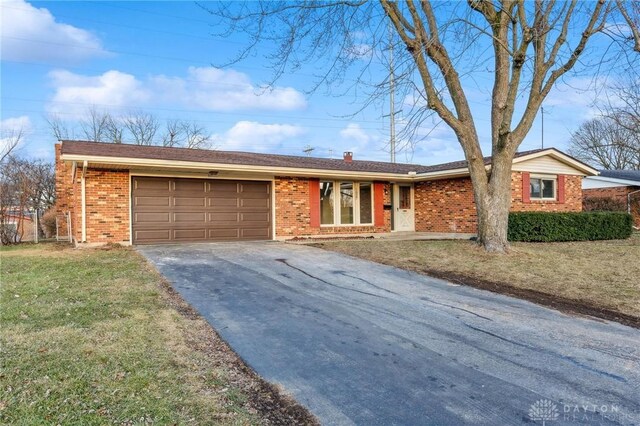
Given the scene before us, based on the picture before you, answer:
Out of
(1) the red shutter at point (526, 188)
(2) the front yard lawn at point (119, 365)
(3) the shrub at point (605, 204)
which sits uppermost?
(1) the red shutter at point (526, 188)

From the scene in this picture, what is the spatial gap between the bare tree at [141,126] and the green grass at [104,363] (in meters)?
29.6

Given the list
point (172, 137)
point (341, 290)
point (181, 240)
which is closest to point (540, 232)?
point (341, 290)

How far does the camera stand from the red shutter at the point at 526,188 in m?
15.8

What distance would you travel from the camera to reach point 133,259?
960 cm

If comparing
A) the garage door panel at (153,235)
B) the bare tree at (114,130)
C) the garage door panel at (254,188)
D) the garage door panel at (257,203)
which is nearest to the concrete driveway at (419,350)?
the garage door panel at (153,235)

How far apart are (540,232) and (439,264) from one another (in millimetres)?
6137

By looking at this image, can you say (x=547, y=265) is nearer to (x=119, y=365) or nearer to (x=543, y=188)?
(x=119, y=365)

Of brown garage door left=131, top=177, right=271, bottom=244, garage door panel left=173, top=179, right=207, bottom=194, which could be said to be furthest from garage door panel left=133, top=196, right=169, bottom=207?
garage door panel left=173, top=179, right=207, bottom=194

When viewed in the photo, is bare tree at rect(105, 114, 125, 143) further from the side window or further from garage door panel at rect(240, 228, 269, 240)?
the side window

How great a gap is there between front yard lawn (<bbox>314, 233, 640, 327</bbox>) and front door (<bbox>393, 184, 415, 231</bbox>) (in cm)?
593

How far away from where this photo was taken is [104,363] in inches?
143

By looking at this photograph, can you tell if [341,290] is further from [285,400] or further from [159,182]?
[159,182]

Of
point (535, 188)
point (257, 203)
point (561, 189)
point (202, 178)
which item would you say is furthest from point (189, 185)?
point (561, 189)

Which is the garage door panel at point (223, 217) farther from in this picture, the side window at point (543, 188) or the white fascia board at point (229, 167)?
the side window at point (543, 188)
